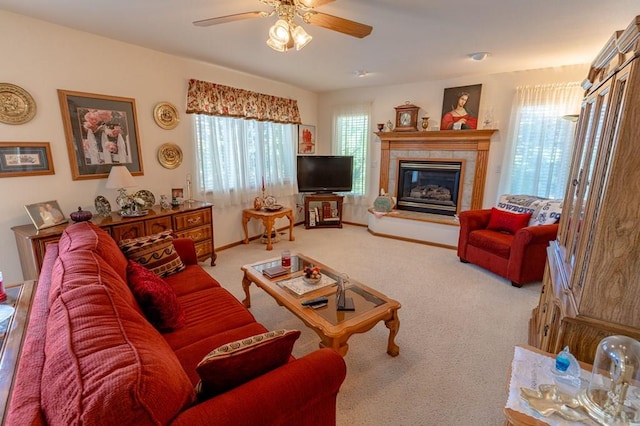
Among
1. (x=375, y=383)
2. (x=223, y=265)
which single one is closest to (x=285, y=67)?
(x=223, y=265)

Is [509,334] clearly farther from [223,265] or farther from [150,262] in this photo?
[223,265]

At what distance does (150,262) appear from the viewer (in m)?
2.13

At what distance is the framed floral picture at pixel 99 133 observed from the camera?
8.91ft

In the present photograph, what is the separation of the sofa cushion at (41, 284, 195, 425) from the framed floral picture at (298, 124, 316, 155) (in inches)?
184

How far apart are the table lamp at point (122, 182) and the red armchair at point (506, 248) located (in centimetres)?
373

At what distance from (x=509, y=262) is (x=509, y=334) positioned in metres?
1.07

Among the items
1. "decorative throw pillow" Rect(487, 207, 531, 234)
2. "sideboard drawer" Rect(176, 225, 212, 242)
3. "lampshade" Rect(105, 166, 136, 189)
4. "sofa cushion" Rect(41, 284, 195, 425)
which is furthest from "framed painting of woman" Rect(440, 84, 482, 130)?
"sofa cushion" Rect(41, 284, 195, 425)

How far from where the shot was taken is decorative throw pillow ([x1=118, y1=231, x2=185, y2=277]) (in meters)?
2.08

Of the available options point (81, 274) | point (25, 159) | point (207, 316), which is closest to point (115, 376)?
point (81, 274)

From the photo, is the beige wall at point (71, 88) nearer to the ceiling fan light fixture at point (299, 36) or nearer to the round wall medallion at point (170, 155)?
the round wall medallion at point (170, 155)

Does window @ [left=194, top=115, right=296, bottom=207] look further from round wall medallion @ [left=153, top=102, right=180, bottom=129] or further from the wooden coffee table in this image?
the wooden coffee table

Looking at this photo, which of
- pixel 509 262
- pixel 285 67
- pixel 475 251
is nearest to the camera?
pixel 509 262

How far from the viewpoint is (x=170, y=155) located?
3500 millimetres

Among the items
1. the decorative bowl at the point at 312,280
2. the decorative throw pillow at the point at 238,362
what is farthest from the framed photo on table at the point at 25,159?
the decorative throw pillow at the point at 238,362
